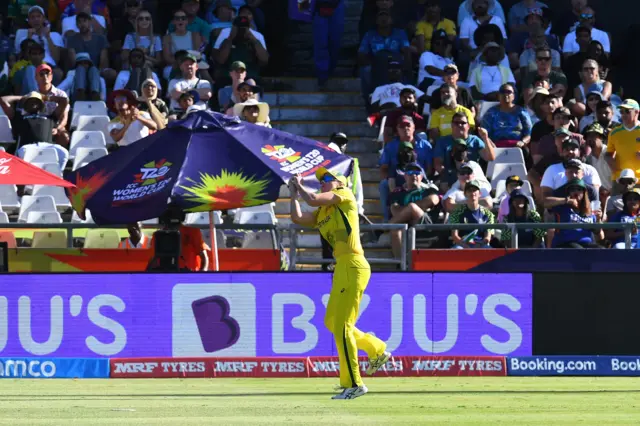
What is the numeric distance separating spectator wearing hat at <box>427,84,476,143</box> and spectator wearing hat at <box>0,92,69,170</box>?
517cm

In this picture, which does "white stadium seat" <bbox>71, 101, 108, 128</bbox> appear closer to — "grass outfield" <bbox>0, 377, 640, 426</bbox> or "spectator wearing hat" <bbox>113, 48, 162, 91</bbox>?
"spectator wearing hat" <bbox>113, 48, 162, 91</bbox>

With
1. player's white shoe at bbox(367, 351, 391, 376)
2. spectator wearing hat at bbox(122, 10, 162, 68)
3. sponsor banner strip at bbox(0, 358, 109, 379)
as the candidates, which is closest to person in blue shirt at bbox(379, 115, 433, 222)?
spectator wearing hat at bbox(122, 10, 162, 68)

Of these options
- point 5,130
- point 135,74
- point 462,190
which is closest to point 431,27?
point 135,74

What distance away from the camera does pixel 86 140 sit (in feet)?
62.4

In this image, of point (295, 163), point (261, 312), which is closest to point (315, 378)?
point (261, 312)

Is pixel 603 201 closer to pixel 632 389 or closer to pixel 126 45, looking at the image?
pixel 632 389

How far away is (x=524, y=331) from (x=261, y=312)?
2.85 meters

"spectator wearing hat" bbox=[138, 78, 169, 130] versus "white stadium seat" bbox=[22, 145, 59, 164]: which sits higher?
"spectator wearing hat" bbox=[138, 78, 169, 130]

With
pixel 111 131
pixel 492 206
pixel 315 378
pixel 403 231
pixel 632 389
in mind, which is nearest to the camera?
pixel 632 389

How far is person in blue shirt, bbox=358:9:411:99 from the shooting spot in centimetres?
2100

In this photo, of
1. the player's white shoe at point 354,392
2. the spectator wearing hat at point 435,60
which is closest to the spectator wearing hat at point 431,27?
the spectator wearing hat at point 435,60

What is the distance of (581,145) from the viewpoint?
18.8 metres

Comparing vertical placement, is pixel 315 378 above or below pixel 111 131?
below

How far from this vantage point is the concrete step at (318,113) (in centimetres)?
2095
